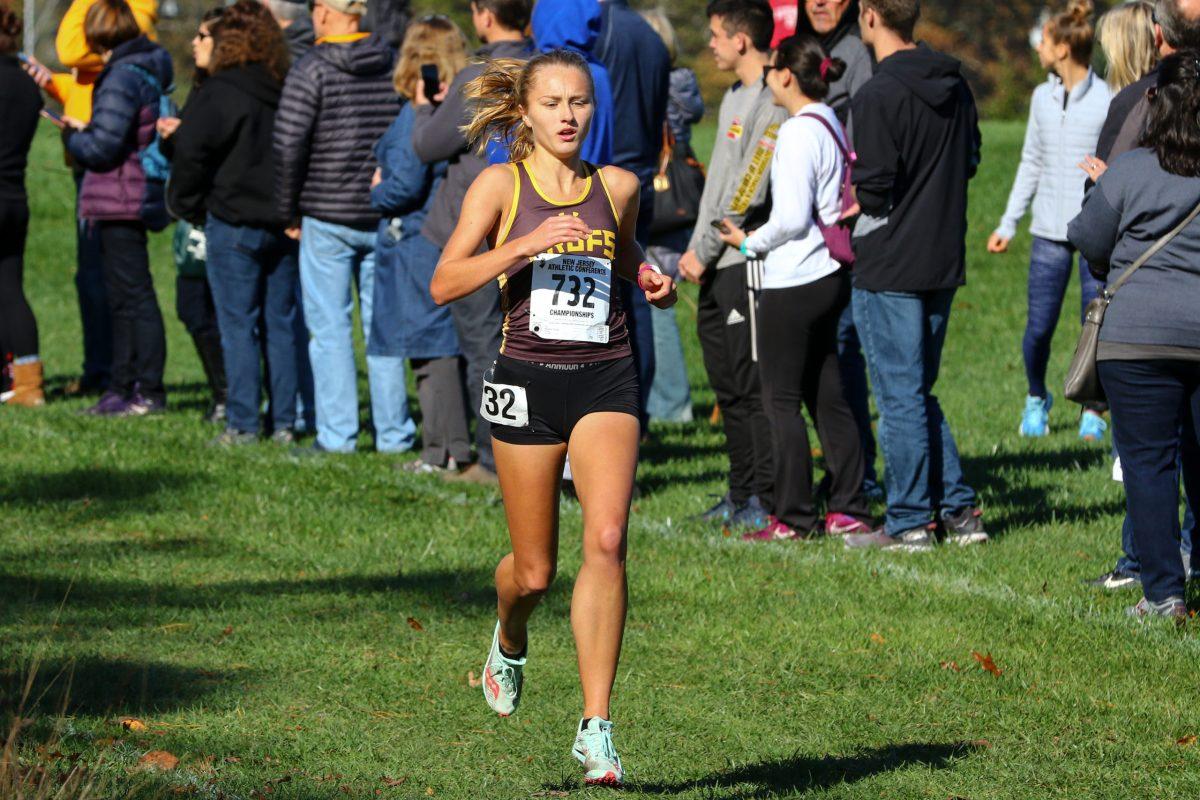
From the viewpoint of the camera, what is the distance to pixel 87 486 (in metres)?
9.74

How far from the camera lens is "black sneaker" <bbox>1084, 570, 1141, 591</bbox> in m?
7.45

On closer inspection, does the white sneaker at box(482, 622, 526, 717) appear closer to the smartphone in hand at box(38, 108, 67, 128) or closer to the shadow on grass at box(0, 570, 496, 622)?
the shadow on grass at box(0, 570, 496, 622)

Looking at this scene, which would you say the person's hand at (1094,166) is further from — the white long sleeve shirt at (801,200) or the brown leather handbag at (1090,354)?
the white long sleeve shirt at (801,200)

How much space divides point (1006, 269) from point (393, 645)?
563 inches

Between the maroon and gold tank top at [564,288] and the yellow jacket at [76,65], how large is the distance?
25.9 feet

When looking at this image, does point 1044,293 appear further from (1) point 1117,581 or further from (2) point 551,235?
(2) point 551,235

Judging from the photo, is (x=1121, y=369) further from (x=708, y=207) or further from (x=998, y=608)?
(x=708, y=207)

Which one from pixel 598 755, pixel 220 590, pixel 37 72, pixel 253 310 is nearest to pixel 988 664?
pixel 598 755

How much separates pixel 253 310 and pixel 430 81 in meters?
2.34

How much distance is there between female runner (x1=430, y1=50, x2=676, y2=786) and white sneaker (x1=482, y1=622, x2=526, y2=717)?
264 mm

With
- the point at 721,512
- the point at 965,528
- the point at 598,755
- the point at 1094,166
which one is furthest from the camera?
the point at 721,512

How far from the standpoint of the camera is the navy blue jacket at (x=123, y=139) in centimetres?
1187

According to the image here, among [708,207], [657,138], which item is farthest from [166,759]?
[657,138]

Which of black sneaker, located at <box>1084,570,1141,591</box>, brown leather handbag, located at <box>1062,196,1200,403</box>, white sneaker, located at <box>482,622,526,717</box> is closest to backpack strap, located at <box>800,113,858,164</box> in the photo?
brown leather handbag, located at <box>1062,196,1200,403</box>
